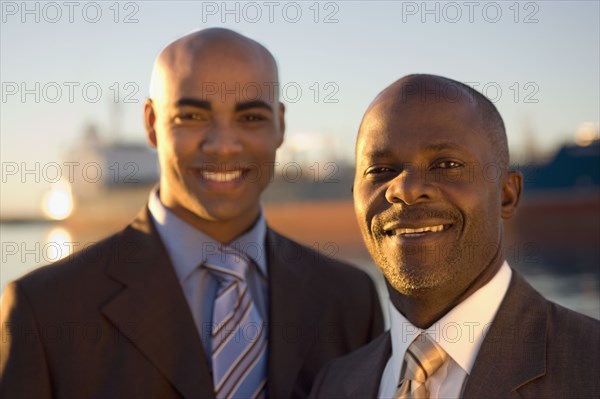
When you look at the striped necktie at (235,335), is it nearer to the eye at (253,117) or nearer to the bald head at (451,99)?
the eye at (253,117)

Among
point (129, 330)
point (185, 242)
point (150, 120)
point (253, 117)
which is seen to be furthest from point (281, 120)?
point (129, 330)

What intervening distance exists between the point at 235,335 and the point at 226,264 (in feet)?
0.97

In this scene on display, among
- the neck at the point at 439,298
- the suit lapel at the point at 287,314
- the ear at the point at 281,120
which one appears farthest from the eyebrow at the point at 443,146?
the ear at the point at 281,120

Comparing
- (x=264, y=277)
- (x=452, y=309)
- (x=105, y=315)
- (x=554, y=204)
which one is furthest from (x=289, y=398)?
(x=554, y=204)

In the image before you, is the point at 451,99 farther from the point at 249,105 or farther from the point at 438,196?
the point at 249,105

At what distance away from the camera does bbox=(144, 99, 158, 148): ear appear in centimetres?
333

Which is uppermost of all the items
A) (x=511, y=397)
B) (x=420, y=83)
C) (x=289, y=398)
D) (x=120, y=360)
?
(x=420, y=83)

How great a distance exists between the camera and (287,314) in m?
3.18

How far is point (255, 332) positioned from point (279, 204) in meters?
36.7

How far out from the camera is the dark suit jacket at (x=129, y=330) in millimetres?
2883

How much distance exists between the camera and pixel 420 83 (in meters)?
2.05

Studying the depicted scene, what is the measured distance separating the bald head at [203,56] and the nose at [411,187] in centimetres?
141

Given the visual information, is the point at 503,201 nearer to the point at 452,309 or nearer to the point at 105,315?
the point at 452,309

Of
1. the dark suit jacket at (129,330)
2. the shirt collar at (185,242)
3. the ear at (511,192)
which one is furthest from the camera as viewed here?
the shirt collar at (185,242)
